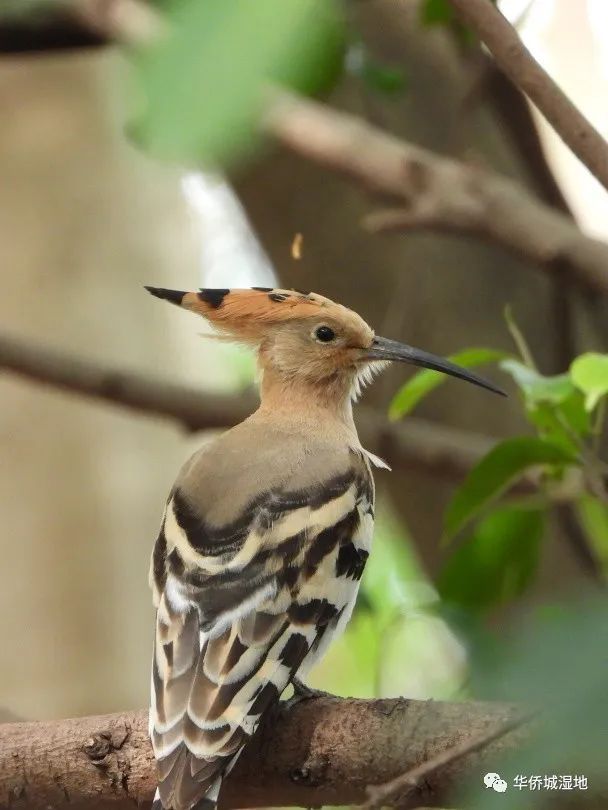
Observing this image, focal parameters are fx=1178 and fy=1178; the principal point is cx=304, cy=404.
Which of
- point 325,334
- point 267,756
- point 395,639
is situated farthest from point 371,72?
point 267,756

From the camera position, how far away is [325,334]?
1.92m

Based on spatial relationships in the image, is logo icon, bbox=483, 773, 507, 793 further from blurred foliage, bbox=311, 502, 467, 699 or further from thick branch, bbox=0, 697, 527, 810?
blurred foliage, bbox=311, 502, 467, 699

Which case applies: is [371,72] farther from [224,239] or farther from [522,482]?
[224,239]

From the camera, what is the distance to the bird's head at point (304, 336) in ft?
6.23

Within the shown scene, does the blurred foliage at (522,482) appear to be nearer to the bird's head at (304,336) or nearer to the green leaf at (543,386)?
the green leaf at (543,386)

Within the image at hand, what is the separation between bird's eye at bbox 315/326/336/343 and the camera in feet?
6.31

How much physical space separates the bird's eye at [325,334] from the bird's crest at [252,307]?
0.03 m

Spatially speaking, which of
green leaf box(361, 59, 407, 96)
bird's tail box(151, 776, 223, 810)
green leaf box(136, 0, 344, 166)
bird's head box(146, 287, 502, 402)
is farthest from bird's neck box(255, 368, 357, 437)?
green leaf box(136, 0, 344, 166)

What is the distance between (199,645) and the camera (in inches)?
50.4

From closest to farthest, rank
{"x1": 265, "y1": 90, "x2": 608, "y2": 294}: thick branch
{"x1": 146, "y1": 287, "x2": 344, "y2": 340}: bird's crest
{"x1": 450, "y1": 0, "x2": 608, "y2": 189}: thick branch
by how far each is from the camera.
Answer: {"x1": 450, "y1": 0, "x2": 608, "y2": 189}: thick branch
{"x1": 146, "y1": 287, "x2": 344, "y2": 340}: bird's crest
{"x1": 265, "y1": 90, "x2": 608, "y2": 294}: thick branch

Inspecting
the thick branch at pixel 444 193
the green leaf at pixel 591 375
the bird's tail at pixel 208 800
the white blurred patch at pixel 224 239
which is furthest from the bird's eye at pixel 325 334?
the bird's tail at pixel 208 800

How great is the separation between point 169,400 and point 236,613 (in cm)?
109

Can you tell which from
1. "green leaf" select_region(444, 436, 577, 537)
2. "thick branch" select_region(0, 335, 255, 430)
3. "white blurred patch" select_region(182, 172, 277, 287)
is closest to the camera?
"green leaf" select_region(444, 436, 577, 537)

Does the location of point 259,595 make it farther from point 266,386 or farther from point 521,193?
point 521,193
